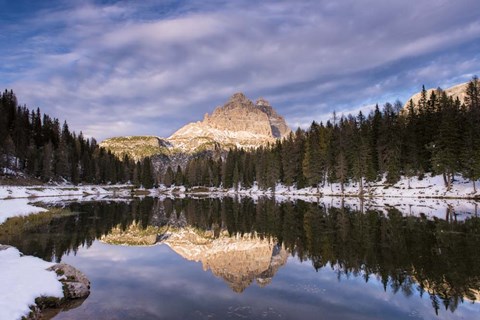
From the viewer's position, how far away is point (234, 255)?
24969 millimetres

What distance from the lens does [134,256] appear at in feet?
84.3

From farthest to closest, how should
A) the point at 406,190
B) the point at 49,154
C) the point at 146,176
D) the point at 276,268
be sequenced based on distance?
the point at 146,176 → the point at 49,154 → the point at 406,190 → the point at 276,268

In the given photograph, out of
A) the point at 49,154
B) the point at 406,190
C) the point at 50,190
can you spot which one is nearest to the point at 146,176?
the point at 49,154

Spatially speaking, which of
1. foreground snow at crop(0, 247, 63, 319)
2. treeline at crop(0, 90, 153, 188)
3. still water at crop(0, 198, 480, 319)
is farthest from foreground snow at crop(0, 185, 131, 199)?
foreground snow at crop(0, 247, 63, 319)

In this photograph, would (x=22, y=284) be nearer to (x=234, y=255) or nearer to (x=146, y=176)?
(x=234, y=255)

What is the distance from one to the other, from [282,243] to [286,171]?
8487 centimetres

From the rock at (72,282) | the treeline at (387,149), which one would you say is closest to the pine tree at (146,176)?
the treeline at (387,149)

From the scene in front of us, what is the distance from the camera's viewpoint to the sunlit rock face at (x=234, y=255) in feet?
63.9

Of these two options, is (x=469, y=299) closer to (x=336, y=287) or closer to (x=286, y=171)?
(x=336, y=287)

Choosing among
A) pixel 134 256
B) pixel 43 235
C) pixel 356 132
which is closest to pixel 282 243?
pixel 134 256

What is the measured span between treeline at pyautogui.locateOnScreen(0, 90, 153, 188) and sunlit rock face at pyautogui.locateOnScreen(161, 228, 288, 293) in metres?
88.4

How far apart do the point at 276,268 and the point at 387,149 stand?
2951 inches

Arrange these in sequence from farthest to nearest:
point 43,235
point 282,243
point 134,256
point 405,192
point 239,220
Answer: point 405,192, point 239,220, point 43,235, point 282,243, point 134,256

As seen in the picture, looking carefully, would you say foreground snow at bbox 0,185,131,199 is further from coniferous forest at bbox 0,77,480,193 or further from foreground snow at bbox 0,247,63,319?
foreground snow at bbox 0,247,63,319
